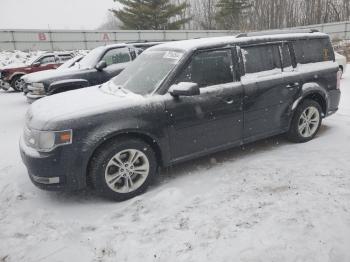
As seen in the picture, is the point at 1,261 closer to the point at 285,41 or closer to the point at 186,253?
the point at 186,253

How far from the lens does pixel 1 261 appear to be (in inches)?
119

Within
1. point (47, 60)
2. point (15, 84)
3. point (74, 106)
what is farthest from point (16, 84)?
point (74, 106)

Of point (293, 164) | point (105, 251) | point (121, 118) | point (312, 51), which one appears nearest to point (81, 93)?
point (121, 118)

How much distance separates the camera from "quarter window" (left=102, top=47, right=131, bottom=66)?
863 centimetres

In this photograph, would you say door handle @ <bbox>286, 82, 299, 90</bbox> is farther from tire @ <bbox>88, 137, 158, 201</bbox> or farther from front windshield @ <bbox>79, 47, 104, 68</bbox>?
front windshield @ <bbox>79, 47, 104, 68</bbox>

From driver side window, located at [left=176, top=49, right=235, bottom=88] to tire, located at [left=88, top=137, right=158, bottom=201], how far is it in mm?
1042

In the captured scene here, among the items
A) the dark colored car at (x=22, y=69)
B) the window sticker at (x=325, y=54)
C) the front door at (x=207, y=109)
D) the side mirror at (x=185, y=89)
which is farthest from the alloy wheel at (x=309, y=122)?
the dark colored car at (x=22, y=69)

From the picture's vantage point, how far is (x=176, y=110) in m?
4.18

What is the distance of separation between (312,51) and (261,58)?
1166 mm

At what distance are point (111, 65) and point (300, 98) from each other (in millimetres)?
5045

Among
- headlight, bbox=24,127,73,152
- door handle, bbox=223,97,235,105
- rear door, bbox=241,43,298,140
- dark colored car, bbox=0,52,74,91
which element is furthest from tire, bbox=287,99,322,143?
dark colored car, bbox=0,52,74,91

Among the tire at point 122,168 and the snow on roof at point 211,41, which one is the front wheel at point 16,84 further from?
the tire at point 122,168

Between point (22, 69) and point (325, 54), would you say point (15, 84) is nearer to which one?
point (22, 69)

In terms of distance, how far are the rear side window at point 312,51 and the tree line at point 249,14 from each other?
1375 inches
